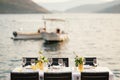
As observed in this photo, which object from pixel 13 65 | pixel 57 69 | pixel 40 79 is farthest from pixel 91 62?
pixel 13 65

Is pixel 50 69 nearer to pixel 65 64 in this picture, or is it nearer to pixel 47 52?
pixel 65 64

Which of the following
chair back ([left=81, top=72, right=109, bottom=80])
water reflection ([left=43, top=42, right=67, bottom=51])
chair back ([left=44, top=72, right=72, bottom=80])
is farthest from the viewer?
water reflection ([left=43, top=42, right=67, bottom=51])

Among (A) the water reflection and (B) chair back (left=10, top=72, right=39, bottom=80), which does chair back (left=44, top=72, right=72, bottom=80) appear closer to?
(B) chair back (left=10, top=72, right=39, bottom=80)

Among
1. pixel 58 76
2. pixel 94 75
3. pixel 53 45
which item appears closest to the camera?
pixel 58 76

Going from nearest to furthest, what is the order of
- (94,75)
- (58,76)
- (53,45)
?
1. (58,76)
2. (94,75)
3. (53,45)

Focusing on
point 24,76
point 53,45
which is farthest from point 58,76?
point 53,45

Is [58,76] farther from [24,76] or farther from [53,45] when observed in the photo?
[53,45]

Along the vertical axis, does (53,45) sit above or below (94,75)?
above

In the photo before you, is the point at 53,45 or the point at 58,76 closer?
the point at 58,76

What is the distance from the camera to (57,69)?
14906 mm

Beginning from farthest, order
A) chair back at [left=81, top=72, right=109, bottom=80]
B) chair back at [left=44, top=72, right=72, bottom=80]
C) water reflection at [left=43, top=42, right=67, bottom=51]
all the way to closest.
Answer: water reflection at [left=43, top=42, right=67, bottom=51] < chair back at [left=81, top=72, right=109, bottom=80] < chair back at [left=44, top=72, right=72, bottom=80]

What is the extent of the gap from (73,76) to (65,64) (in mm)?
2708

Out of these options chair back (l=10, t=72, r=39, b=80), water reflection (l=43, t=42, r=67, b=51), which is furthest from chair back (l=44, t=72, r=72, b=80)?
water reflection (l=43, t=42, r=67, b=51)

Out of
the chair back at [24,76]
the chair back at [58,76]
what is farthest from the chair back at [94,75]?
the chair back at [24,76]
